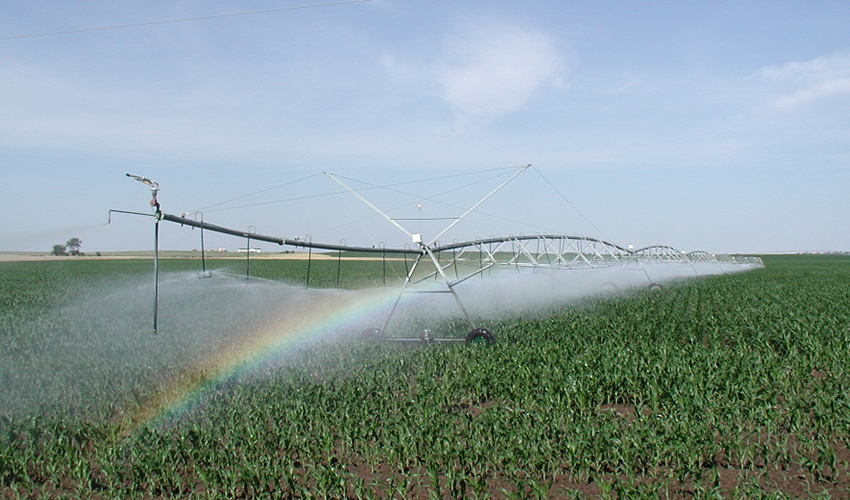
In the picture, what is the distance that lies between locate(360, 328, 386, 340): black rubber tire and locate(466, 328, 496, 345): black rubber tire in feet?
7.11

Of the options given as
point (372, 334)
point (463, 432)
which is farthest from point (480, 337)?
point (463, 432)

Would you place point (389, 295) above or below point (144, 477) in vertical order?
above

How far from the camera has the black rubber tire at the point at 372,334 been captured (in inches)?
587

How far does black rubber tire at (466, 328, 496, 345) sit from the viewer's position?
1417 centimetres

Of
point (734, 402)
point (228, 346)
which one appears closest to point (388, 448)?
point (734, 402)

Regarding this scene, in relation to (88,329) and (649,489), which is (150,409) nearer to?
(649,489)

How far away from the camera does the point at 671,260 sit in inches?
2084

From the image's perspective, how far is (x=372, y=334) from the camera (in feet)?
49.9

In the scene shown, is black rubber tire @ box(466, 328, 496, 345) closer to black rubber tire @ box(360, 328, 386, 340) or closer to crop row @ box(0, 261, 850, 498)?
crop row @ box(0, 261, 850, 498)

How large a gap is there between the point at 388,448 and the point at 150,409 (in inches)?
156

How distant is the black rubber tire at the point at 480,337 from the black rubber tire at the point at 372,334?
217cm

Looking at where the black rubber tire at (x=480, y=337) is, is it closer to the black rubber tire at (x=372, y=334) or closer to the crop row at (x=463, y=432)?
the crop row at (x=463, y=432)

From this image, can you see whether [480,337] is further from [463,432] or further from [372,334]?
[463,432]

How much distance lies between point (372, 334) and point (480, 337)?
2.82 meters
